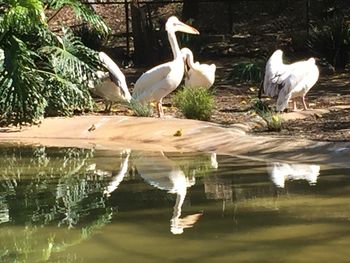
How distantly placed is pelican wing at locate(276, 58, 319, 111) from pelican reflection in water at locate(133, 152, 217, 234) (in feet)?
9.68

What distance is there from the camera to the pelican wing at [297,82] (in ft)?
36.9

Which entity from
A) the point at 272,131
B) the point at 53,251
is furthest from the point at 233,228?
the point at 272,131

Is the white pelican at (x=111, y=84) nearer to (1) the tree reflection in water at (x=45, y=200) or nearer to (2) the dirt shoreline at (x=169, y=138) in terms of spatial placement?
(2) the dirt shoreline at (x=169, y=138)

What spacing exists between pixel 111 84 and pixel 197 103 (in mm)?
1782

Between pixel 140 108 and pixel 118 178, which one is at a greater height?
pixel 140 108

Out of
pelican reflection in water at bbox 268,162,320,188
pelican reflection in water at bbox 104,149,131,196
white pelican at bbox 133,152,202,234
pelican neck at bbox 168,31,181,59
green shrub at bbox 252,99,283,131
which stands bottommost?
pelican reflection in water at bbox 104,149,131,196

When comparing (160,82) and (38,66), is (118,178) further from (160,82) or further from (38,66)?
(38,66)

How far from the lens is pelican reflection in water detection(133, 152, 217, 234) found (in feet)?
17.8

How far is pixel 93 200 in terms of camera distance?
6297mm

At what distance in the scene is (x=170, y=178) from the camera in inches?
286

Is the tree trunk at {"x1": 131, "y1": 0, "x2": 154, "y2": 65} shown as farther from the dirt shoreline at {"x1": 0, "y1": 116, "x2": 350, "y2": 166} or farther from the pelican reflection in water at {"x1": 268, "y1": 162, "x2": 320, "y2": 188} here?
the pelican reflection in water at {"x1": 268, "y1": 162, "x2": 320, "y2": 188}

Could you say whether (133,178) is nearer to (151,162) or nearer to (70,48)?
(151,162)

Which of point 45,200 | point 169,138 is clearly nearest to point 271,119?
point 169,138

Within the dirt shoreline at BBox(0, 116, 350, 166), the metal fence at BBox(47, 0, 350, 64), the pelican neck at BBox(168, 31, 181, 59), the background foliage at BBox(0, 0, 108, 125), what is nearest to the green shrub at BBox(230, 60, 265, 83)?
the metal fence at BBox(47, 0, 350, 64)
